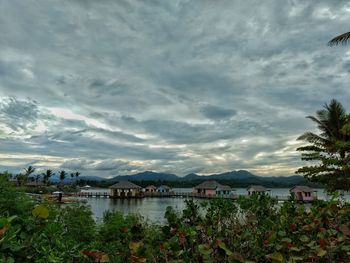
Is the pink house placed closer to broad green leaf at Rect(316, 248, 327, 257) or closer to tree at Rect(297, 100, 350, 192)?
tree at Rect(297, 100, 350, 192)

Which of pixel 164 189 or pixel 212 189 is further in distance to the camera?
pixel 164 189

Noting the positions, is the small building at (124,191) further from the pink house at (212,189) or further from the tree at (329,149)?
the tree at (329,149)

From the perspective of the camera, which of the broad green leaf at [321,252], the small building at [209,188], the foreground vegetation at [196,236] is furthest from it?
the small building at [209,188]

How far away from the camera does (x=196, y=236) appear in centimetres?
380

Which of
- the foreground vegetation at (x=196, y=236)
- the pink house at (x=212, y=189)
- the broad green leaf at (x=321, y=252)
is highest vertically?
the pink house at (x=212, y=189)

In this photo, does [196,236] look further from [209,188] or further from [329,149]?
→ [209,188]

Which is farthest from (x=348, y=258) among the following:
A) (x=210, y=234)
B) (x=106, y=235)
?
(x=106, y=235)

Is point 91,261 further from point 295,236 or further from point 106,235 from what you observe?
point 106,235

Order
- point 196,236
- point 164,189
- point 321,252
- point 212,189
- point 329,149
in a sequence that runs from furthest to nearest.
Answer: point 164,189 < point 212,189 < point 329,149 < point 196,236 < point 321,252

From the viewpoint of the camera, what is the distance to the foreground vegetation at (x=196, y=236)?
6.65 feet

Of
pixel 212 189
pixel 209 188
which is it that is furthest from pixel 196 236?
pixel 209 188

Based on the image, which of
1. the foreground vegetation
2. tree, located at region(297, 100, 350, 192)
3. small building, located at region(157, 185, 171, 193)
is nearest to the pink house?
small building, located at region(157, 185, 171, 193)

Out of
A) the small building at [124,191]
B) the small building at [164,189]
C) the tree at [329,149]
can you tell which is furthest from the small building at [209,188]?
the tree at [329,149]

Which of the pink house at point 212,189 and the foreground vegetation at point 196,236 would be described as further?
the pink house at point 212,189
